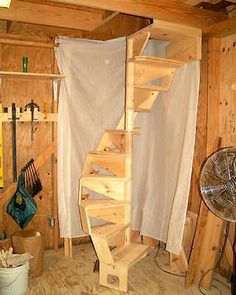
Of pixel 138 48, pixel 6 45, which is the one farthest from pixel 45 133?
pixel 138 48

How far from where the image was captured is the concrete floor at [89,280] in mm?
2814

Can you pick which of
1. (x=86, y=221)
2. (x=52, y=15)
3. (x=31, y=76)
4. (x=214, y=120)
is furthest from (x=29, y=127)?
(x=214, y=120)

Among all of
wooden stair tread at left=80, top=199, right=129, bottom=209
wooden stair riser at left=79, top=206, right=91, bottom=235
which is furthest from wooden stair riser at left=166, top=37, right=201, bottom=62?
wooden stair riser at left=79, top=206, right=91, bottom=235

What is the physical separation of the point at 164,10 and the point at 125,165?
148 cm

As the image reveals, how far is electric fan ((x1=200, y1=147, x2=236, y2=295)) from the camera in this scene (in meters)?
2.30

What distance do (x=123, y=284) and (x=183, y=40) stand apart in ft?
7.82

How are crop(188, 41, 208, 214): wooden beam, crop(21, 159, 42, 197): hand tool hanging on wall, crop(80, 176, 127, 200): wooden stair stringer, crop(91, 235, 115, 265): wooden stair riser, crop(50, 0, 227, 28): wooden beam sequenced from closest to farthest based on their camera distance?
crop(50, 0, 227, 28): wooden beam, crop(91, 235, 115, 265): wooden stair riser, crop(80, 176, 127, 200): wooden stair stringer, crop(188, 41, 208, 214): wooden beam, crop(21, 159, 42, 197): hand tool hanging on wall

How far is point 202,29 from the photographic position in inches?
119

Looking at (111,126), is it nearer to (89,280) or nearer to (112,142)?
(112,142)

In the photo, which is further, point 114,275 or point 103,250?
point 114,275

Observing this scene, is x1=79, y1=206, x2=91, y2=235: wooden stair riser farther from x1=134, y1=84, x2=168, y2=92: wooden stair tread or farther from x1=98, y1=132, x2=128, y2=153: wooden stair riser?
x1=134, y1=84, x2=168, y2=92: wooden stair tread

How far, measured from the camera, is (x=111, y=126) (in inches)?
144

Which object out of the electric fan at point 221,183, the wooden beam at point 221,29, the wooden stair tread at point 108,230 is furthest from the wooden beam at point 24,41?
the electric fan at point 221,183

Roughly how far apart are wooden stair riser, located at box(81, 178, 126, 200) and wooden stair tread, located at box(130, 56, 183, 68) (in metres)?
1.17
